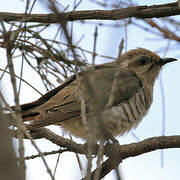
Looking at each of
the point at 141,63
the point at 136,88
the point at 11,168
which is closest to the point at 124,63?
the point at 141,63

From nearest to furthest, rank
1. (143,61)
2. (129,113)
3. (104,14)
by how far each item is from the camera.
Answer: (104,14) < (129,113) < (143,61)

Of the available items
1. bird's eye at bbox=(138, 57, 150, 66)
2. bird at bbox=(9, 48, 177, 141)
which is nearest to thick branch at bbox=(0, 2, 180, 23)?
bird at bbox=(9, 48, 177, 141)

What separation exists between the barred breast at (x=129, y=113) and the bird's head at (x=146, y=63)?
58cm

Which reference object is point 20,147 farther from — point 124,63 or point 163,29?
point 124,63

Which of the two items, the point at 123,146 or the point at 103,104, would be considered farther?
the point at 103,104

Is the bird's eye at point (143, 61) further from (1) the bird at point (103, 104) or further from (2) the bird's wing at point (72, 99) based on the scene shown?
(2) the bird's wing at point (72, 99)

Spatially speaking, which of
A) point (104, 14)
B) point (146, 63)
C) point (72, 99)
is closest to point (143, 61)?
point (146, 63)

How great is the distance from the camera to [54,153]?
3.85 meters

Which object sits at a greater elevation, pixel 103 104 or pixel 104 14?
pixel 104 14

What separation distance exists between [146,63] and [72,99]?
1.65 m

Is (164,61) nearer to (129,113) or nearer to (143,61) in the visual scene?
(143,61)

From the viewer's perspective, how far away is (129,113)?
474 cm

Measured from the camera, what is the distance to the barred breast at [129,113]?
457 cm

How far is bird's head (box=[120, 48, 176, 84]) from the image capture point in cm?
576
